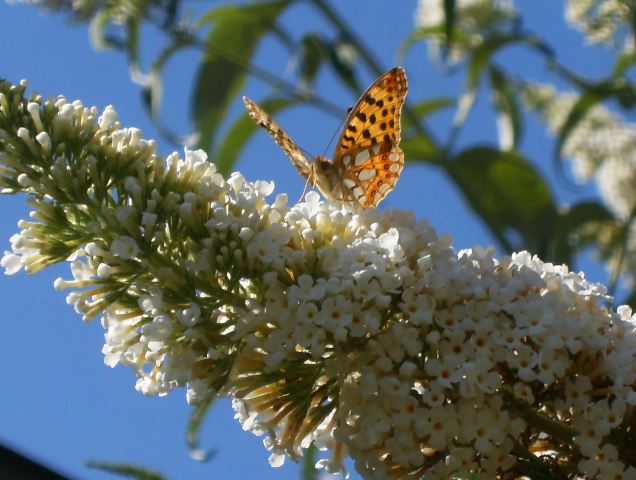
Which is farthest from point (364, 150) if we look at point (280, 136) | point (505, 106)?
point (505, 106)

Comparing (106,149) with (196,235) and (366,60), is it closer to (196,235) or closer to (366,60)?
(196,235)

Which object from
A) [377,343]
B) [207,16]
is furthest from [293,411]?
[207,16]

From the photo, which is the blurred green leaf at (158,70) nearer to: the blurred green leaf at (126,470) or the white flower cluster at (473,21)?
the white flower cluster at (473,21)

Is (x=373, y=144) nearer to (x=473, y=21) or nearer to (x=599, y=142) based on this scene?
(x=473, y=21)

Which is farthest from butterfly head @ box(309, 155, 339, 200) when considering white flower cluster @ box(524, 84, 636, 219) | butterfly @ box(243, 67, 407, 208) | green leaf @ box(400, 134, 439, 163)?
white flower cluster @ box(524, 84, 636, 219)

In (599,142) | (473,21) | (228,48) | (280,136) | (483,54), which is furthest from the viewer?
(599,142)

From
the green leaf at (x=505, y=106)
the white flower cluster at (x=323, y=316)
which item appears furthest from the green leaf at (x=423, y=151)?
the white flower cluster at (x=323, y=316)

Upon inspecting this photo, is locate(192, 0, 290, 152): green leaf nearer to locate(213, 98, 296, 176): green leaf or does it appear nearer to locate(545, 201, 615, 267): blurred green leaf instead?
locate(213, 98, 296, 176): green leaf

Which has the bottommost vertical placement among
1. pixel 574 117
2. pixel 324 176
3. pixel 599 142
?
pixel 324 176
